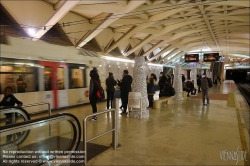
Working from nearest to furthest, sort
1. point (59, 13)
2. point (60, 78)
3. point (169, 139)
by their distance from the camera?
1. point (169, 139)
2. point (60, 78)
3. point (59, 13)

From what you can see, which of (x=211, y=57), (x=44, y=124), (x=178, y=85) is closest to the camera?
(x=44, y=124)

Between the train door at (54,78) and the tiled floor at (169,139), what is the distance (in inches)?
116

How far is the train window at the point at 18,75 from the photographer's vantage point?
653 centimetres

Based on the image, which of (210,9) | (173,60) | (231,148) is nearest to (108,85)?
(231,148)

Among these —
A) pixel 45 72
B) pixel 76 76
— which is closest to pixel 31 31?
pixel 45 72

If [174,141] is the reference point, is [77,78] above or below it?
above

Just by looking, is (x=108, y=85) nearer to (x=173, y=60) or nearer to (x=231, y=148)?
(x=231, y=148)

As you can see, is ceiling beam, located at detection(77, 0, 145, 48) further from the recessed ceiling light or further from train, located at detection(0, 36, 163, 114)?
the recessed ceiling light

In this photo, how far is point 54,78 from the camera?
8.48m

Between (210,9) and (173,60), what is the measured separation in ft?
66.5

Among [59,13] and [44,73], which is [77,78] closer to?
[44,73]

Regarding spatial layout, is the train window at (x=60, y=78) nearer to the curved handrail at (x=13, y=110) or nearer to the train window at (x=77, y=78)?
the train window at (x=77, y=78)

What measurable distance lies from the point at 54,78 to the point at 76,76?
1.38 m

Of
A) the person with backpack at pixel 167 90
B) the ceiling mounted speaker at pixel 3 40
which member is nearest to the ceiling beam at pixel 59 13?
the ceiling mounted speaker at pixel 3 40
